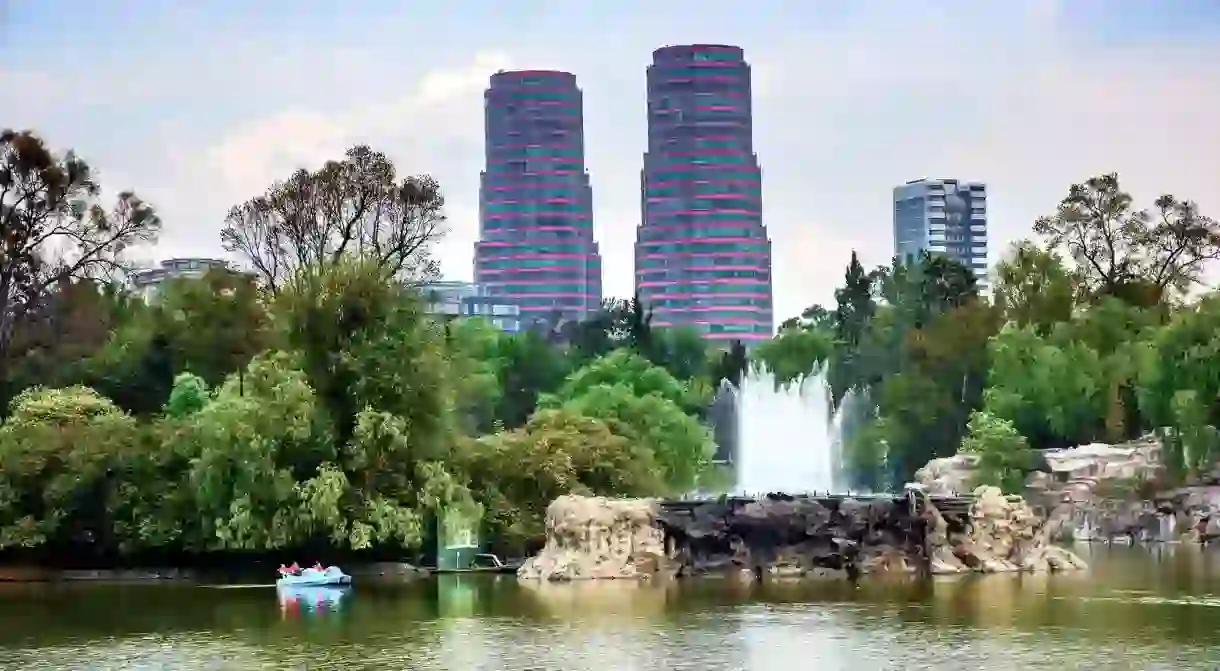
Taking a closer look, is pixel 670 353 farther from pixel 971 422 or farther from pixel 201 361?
pixel 201 361

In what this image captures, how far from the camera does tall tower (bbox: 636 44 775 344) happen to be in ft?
528

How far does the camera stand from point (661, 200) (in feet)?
531

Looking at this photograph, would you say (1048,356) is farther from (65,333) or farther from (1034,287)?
(65,333)

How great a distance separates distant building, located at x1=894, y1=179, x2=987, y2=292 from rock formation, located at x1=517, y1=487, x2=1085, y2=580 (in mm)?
128308

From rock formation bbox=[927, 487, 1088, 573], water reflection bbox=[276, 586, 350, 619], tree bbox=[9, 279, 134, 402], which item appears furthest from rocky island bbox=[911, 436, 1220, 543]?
tree bbox=[9, 279, 134, 402]

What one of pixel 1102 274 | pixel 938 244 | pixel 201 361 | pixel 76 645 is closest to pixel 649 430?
pixel 201 361

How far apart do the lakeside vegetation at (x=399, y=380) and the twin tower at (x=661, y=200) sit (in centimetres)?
7648

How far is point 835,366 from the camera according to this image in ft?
264

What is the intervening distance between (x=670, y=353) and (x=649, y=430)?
34.7 meters

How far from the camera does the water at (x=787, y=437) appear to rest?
2419 inches

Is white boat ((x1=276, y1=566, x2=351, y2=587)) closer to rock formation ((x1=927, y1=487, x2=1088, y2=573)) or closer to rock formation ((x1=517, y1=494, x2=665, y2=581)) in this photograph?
rock formation ((x1=517, y1=494, x2=665, y2=581))

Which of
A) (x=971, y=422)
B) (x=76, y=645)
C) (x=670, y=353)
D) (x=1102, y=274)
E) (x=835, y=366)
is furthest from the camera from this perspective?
(x=670, y=353)

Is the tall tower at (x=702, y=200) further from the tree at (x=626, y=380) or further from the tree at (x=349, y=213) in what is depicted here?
the tree at (x=349, y=213)

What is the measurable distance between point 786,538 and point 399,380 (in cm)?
886
